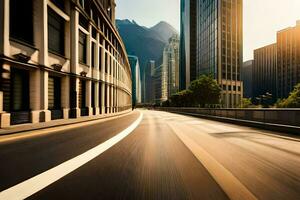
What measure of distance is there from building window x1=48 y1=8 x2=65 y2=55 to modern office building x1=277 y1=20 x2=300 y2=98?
6477 inches

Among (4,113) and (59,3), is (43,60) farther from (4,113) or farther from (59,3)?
(59,3)

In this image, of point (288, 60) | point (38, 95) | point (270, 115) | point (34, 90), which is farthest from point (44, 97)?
point (288, 60)

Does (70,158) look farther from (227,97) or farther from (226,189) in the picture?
(227,97)

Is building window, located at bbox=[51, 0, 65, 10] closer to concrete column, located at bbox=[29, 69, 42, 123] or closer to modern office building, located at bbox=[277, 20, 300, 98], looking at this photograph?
concrete column, located at bbox=[29, 69, 42, 123]

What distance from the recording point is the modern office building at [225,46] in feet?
333

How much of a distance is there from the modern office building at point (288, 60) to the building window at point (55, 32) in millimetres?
164517

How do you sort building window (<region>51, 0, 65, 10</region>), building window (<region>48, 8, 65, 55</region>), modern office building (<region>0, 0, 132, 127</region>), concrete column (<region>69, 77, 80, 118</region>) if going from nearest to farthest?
modern office building (<region>0, 0, 132, 127</region>) → building window (<region>48, 8, 65, 55</region>) → building window (<region>51, 0, 65, 10</region>) → concrete column (<region>69, 77, 80, 118</region>)

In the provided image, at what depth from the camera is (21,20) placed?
1551cm

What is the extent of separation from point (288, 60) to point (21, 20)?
604 ft

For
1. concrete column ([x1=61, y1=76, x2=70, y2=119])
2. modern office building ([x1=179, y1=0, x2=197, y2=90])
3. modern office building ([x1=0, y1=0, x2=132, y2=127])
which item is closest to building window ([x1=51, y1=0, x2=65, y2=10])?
modern office building ([x1=0, y1=0, x2=132, y2=127])

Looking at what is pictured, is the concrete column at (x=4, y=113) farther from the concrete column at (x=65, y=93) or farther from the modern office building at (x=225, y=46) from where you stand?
the modern office building at (x=225, y=46)

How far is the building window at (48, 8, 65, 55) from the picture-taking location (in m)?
19.5

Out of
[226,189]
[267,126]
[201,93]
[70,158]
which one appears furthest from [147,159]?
[201,93]

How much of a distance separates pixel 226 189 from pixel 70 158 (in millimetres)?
3549
